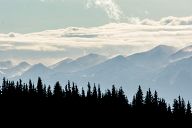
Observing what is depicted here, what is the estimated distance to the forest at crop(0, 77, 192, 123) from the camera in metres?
107

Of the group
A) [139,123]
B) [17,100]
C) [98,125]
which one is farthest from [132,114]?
[17,100]

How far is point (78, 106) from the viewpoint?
113688mm

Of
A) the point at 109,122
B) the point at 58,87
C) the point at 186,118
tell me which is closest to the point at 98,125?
the point at 109,122

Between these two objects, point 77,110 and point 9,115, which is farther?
point 77,110

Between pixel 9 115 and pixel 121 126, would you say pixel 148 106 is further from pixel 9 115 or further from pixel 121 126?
pixel 9 115

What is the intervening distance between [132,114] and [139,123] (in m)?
2.16

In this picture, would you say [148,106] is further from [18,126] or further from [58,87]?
[18,126]

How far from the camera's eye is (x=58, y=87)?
11900 centimetres

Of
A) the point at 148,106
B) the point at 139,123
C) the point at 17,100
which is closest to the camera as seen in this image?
the point at 17,100

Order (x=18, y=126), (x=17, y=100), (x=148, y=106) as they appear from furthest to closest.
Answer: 1. (x=148, y=106)
2. (x=17, y=100)
3. (x=18, y=126)

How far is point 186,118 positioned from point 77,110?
26519 millimetres

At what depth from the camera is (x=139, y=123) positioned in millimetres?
117938

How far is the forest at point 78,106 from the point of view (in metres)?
107

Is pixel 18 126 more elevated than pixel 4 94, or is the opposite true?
pixel 4 94
